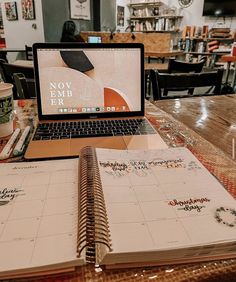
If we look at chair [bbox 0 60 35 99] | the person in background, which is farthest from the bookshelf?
chair [bbox 0 60 35 99]

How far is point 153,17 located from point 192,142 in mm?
5723

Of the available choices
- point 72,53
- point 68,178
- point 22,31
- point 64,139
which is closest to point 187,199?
point 68,178

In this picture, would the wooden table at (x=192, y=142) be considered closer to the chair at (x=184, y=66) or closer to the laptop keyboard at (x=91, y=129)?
the laptop keyboard at (x=91, y=129)

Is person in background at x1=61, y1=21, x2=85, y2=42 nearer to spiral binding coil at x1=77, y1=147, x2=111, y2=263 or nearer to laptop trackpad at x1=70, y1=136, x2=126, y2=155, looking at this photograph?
laptop trackpad at x1=70, y1=136, x2=126, y2=155

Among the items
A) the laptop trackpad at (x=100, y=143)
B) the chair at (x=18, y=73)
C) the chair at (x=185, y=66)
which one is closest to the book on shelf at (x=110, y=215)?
the laptop trackpad at (x=100, y=143)

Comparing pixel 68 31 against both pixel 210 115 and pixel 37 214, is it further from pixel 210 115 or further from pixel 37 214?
pixel 37 214

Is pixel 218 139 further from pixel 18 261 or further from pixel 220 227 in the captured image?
pixel 18 261

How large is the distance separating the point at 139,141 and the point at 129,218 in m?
0.35

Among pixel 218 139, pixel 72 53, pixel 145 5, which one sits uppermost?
pixel 145 5

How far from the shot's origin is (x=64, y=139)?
0.72 meters

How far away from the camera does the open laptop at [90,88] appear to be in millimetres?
833

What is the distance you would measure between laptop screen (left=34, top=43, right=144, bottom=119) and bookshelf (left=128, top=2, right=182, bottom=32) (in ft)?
17.5

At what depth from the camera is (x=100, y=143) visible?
2.30ft

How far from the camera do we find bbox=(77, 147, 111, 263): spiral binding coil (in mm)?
333
